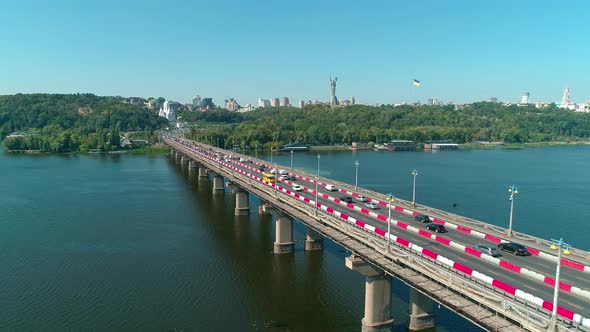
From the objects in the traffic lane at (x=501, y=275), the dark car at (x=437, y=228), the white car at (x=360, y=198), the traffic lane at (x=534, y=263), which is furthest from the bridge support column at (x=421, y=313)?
the white car at (x=360, y=198)

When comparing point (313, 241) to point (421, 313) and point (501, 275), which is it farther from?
point (501, 275)

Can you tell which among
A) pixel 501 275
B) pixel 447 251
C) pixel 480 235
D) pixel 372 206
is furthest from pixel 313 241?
pixel 501 275

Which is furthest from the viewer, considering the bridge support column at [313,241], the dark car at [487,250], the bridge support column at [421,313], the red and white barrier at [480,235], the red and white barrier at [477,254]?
the bridge support column at [313,241]

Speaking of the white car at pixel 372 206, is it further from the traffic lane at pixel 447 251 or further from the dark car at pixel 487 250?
the dark car at pixel 487 250

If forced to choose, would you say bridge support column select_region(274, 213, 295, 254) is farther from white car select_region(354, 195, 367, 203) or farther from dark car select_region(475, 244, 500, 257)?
dark car select_region(475, 244, 500, 257)

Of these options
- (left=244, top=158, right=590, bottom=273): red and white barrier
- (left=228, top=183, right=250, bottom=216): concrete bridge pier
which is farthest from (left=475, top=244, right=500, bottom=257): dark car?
(left=228, top=183, right=250, bottom=216): concrete bridge pier
